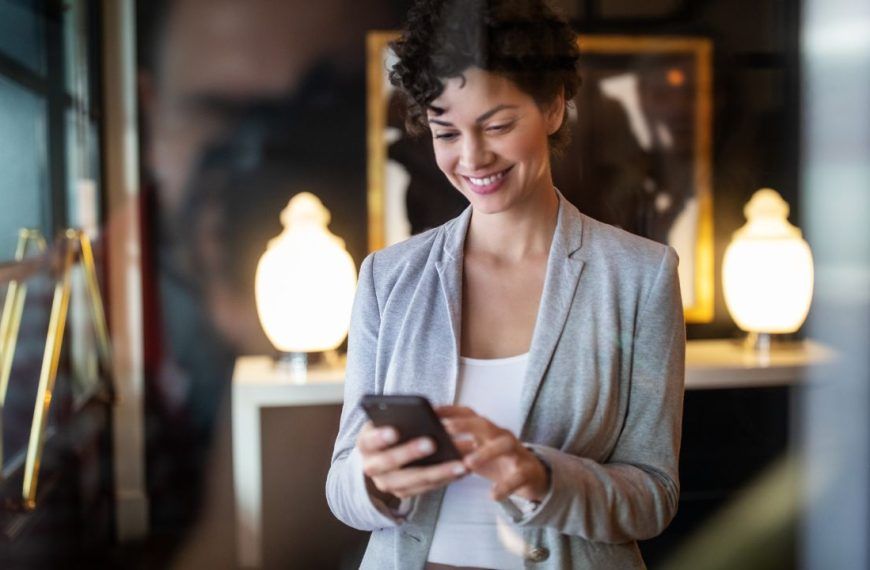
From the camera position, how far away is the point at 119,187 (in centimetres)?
69

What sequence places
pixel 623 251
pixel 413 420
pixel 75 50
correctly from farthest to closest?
1. pixel 75 50
2. pixel 623 251
3. pixel 413 420

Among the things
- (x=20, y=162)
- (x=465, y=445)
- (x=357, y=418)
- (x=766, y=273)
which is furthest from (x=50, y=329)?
(x=766, y=273)

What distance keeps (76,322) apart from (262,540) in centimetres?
25

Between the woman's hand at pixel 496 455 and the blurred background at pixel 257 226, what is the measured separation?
21cm

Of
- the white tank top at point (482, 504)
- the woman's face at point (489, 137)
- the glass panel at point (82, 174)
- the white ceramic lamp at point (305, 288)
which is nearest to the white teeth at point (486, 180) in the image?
the woman's face at point (489, 137)

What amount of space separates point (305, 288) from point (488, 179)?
26cm

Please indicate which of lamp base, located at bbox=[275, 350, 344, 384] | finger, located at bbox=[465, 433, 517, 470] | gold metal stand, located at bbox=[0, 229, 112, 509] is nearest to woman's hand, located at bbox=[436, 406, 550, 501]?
finger, located at bbox=[465, 433, 517, 470]

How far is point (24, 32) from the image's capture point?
24.4 inches

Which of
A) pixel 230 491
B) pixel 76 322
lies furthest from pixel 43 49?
pixel 230 491

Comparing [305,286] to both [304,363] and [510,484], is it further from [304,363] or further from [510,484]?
[510,484]

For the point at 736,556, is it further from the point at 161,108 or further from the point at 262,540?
the point at 161,108

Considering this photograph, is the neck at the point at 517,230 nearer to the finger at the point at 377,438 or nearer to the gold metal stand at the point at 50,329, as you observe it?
the finger at the point at 377,438

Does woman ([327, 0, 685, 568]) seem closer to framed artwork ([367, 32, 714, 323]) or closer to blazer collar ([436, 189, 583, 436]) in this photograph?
blazer collar ([436, 189, 583, 436])

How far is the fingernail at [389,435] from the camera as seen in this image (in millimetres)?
441
